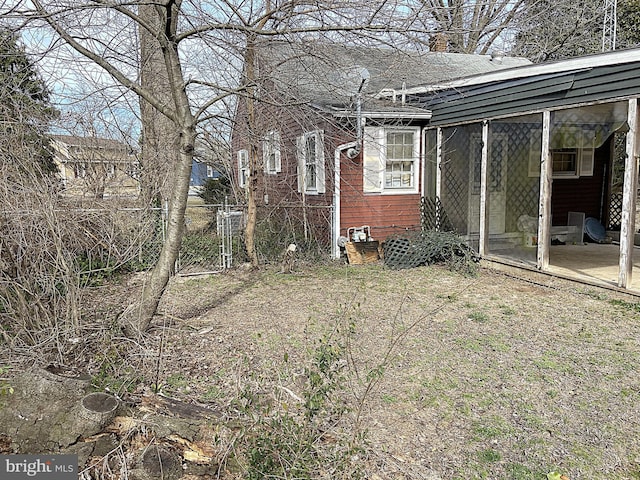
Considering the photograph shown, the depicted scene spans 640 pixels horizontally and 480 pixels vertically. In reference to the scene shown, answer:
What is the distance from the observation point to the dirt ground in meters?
3.00

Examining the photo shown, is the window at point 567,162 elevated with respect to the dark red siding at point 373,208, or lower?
elevated

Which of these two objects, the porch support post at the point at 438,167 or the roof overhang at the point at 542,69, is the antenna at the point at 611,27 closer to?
the roof overhang at the point at 542,69

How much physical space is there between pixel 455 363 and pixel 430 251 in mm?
4448

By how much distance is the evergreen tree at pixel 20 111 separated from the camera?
4715 millimetres

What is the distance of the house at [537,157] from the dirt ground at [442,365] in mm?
1254

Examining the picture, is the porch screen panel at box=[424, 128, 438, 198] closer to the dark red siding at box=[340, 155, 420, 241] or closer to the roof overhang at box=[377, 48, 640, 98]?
the dark red siding at box=[340, 155, 420, 241]

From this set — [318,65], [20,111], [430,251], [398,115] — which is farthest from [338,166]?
[20,111]

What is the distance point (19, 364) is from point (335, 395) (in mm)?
2385

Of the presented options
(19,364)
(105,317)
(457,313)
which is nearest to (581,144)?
(457,313)

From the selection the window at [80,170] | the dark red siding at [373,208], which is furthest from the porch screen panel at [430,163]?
the window at [80,170]

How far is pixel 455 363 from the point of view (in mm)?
4422

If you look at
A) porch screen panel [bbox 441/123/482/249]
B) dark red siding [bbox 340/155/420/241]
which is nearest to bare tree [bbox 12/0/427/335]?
dark red siding [bbox 340/155/420/241]

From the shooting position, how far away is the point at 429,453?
3.01 metres

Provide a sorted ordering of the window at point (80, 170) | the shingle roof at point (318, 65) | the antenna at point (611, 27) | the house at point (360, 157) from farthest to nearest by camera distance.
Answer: the antenna at point (611, 27) < the house at point (360, 157) < the window at point (80, 170) < the shingle roof at point (318, 65)
